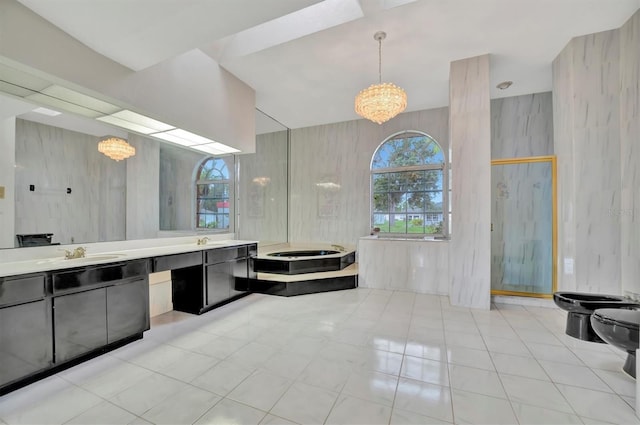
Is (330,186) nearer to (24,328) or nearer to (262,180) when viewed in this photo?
(262,180)

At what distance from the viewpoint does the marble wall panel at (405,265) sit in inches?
170

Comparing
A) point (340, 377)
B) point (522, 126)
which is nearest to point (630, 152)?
point (522, 126)

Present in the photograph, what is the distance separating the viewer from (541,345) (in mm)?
2582

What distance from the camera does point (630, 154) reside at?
115 inches

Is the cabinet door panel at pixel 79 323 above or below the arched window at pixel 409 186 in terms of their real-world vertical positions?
below

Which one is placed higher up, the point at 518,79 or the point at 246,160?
the point at 518,79

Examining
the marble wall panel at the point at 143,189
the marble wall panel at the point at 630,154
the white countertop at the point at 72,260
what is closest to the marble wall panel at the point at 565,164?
the marble wall panel at the point at 630,154

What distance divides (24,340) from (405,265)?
4478 mm

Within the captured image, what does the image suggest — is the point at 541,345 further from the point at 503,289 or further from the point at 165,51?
the point at 165,51

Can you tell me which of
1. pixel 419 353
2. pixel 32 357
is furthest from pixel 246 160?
pixel 419 353

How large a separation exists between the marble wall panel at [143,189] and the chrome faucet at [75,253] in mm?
542

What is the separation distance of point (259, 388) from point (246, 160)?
14.9ft

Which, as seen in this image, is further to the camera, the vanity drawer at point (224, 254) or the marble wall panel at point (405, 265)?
the marble wall panel at point (405, 265)

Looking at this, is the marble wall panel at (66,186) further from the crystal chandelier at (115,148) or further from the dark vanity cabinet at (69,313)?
the dark vanity cabinet at (69,313)
